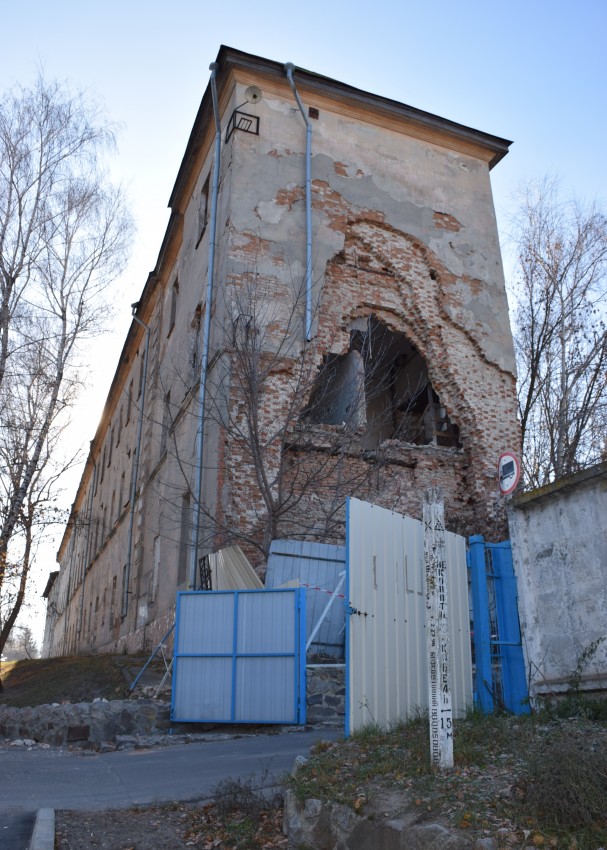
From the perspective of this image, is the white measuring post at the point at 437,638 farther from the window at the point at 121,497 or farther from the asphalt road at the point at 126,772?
the window at the point at 121,497

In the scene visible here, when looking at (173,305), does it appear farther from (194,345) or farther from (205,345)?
(205,345)

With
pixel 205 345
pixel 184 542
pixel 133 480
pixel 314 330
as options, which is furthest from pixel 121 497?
pixel 314 330

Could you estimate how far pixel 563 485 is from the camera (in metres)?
6.98

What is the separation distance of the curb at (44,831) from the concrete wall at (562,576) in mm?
4236

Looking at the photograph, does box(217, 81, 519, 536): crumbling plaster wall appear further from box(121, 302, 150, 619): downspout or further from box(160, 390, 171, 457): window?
box(121, 302, 150, 619): downspout

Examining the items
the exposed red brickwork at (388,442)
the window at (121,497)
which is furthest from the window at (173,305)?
the window at (121,497)

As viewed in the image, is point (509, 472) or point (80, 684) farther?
point (80, 684)

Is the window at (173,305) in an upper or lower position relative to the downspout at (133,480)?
upper

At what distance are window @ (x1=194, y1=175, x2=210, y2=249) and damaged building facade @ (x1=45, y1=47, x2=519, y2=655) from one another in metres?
0.04

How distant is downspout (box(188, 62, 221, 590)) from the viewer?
14.2 m

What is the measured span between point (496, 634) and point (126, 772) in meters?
3.92

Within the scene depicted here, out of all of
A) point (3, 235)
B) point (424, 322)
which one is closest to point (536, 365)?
point (424, 322)

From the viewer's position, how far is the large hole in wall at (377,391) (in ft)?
52.8

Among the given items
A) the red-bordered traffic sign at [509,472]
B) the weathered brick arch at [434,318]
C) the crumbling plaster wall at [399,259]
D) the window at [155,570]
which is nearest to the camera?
the red-bordered traffic sign at [509,472]
